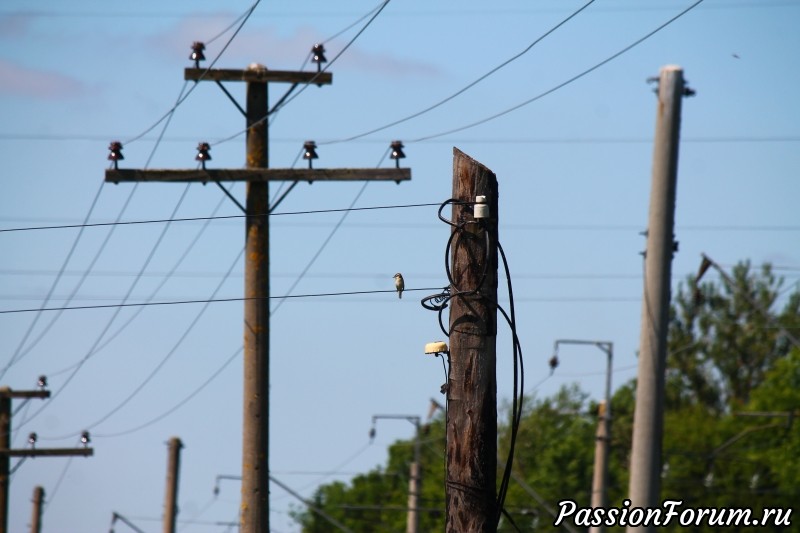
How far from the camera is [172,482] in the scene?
3509 cm

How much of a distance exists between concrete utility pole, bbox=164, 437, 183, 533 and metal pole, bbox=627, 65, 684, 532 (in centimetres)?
2126

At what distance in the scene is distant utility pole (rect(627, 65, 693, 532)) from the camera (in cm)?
1505

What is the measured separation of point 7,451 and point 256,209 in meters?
18.5

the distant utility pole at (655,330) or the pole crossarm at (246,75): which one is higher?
the pole crossarm at (246,75)

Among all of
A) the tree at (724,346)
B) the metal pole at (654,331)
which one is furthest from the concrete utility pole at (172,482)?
the tree at (724,346)

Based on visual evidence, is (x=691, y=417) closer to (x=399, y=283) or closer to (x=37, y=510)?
(x=37, y=510)

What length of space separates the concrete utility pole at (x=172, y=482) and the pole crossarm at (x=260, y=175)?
18477 millimetres

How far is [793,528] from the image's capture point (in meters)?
60.9

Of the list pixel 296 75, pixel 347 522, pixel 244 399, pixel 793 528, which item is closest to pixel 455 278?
pixel 244 399

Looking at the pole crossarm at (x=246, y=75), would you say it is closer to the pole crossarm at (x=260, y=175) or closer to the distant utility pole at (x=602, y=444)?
the pole crossarm at (x=260, y=175)

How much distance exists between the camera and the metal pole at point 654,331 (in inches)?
592

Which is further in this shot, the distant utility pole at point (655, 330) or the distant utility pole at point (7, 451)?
the distant utility pole at point (7, 451)

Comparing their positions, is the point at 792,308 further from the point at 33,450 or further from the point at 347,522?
the point at 33,450

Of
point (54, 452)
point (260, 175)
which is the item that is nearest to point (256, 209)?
point (260, 175)
